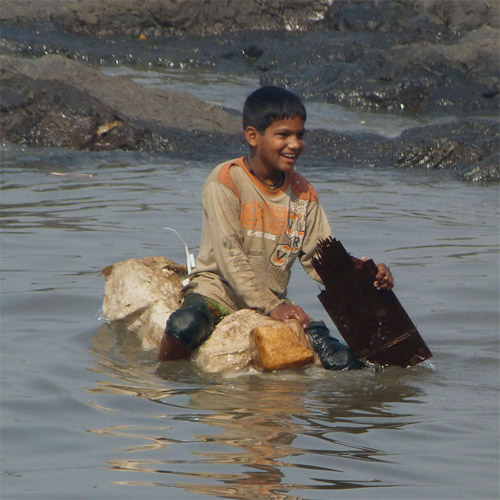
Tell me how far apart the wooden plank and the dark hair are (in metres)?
0.65

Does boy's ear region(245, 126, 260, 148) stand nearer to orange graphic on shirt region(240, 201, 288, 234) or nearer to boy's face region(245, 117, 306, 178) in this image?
boy's face region(245, 117, 306, 178)

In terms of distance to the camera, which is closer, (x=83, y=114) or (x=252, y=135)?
(x=252, y=135)

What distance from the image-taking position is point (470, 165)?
11523 millimetres

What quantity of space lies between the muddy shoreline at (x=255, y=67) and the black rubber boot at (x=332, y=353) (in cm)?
644

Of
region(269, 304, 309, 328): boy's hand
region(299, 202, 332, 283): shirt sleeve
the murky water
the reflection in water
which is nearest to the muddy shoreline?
the murky water

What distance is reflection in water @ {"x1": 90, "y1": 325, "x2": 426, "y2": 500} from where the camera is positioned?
3527 millimetres

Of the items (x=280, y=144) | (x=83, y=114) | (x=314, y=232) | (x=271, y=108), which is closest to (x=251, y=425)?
(x=314, y=232)

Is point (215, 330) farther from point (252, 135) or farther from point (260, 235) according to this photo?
point (252, 135)

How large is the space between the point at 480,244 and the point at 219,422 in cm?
456

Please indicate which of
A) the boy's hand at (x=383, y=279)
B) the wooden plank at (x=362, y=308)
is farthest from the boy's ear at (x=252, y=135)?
the boy's hand at (x=383, y=279)

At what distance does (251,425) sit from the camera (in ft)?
13.6

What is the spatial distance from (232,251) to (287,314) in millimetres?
402

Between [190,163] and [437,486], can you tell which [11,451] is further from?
[190,163]

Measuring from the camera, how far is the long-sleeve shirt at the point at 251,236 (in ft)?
16.1
